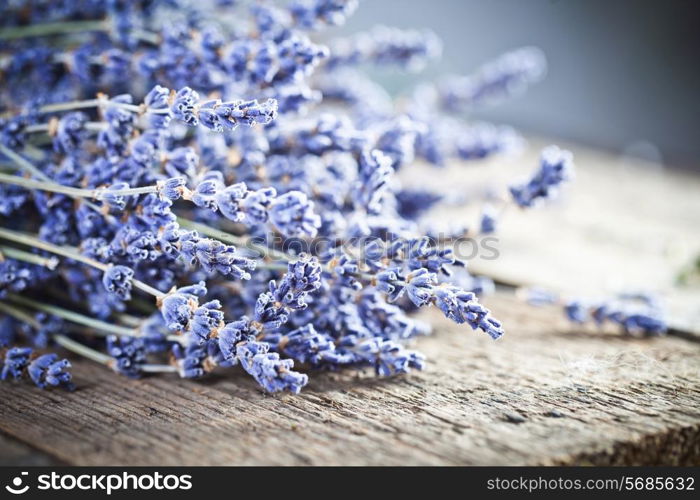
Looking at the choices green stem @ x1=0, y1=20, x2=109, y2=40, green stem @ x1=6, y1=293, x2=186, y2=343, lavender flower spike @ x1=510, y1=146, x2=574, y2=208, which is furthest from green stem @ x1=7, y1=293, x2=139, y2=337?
lavender flower spike @ x1=510, y1=146, x2=574, y2=208

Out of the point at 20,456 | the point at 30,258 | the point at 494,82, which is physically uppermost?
the point at 494,82

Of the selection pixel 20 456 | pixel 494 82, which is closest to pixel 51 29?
pixel 20 456

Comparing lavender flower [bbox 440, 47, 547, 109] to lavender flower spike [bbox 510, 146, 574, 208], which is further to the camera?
lavender flower [bbox 440, 47, 547, 109]

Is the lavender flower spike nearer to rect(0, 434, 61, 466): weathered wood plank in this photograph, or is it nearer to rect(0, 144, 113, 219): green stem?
rect(0, 144, 113, 219): green stem

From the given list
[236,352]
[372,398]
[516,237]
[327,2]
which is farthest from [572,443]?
[516,237]

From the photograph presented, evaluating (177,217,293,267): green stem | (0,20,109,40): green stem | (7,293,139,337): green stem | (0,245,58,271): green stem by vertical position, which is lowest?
(7,293,139,337): green stem

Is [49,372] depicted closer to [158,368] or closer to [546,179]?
[158,368]

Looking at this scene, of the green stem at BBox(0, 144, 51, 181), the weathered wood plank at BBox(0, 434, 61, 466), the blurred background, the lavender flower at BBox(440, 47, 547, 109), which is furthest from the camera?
the blurred background
